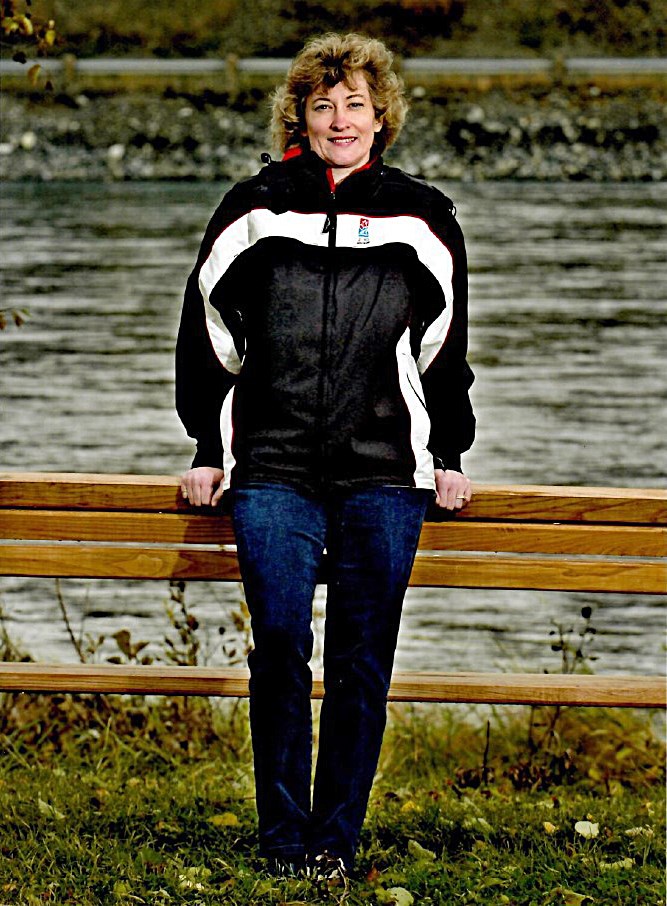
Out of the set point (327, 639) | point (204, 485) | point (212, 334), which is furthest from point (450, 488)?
point (212, 334)

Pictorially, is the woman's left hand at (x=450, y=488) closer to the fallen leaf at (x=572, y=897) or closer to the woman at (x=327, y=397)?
the woman at (x=327, y=397)

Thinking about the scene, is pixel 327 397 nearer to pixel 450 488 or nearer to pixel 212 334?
pixel 212 334

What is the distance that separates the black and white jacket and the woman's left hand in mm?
139

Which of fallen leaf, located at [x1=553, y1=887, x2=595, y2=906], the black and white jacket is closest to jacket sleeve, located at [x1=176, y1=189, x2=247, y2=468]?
the black and white jacket

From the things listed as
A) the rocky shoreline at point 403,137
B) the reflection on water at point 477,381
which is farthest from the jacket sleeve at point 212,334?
the rocky shoreline at point 403,137

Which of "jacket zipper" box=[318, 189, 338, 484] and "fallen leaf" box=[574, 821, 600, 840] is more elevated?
Answer: "jacket zipper" box=[318, 189, 338, 484]

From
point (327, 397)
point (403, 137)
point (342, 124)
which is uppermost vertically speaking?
point (403, 137)

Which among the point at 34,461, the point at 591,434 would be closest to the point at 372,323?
the point at 34,461

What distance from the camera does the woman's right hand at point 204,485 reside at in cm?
468

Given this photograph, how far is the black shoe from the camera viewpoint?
4.45 meters

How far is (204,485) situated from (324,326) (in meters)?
0.59

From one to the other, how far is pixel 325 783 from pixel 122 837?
0.81m

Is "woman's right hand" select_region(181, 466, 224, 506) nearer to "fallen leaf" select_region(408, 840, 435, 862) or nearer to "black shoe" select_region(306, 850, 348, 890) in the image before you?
"black shoe" select_region(306, 850, 348, 890)

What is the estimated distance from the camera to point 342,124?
4520 mm
